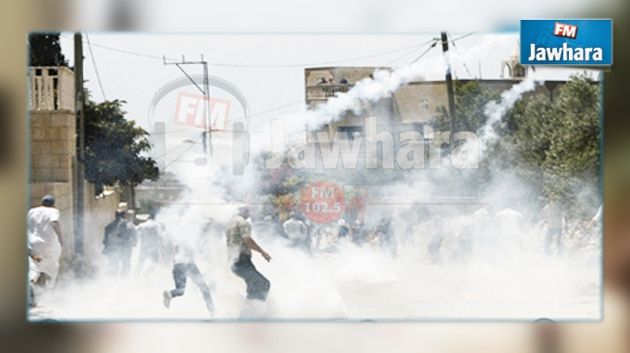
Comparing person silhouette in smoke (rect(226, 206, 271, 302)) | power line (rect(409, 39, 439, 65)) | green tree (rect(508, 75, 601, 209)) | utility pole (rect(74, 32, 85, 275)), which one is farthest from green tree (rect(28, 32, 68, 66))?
green tree (rect(508, 75, 601, 209))

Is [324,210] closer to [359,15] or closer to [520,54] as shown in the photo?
[359,15]

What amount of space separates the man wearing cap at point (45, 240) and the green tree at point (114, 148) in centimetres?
40

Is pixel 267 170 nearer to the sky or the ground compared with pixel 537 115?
nearer to the ground

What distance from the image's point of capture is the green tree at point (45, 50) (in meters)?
6.02

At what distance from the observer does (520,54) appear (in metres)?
5.96

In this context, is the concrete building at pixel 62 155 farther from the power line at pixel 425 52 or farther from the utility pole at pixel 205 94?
the power line at pixel 425 52

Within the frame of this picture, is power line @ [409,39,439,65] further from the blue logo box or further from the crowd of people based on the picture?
the crowd of people

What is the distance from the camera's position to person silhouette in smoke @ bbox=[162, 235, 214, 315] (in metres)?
6.04

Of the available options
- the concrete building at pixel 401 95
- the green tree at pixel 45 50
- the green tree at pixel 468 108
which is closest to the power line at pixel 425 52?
the concrete building at pixel 401 95

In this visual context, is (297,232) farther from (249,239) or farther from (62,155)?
(62,155)

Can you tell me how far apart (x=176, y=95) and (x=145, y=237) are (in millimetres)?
1086

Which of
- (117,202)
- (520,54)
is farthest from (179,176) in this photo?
(520,54)

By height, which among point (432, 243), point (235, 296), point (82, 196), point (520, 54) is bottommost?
point (235, 296)

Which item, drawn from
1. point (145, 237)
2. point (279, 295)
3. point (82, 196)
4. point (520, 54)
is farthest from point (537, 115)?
point (82, 196)
